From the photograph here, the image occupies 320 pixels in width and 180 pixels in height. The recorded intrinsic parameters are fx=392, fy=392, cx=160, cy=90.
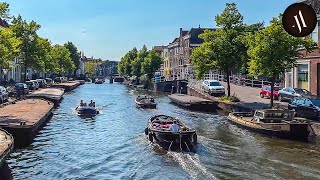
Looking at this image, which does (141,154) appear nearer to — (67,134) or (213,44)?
(67,134)

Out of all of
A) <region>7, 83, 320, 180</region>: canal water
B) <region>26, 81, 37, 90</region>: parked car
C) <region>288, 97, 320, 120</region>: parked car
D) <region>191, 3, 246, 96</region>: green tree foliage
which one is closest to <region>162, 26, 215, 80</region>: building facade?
A: <region>26, 81, 37, 90</region>: parked car

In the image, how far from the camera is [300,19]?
342 cm

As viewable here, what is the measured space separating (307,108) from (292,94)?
36.9ft

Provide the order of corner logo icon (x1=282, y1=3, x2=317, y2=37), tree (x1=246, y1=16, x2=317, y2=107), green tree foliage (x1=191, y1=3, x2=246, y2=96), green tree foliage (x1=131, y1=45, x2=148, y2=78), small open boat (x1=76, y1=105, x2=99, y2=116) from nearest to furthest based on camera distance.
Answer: corner logo icon (x1=282, y1=3, x2=317, y2=37), tree (x1=246, y1=16, x2=317, y2=107), small open boat (x1=76, y1=105, x2=99, y2=116), green tree foliage (x1=191, y1=3, x2=246, y2=96), green tree foliage (x1=131, y1=45, x2=148, y2=78)

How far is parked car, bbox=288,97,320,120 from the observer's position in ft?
97.0

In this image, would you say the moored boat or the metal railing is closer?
the moored boat

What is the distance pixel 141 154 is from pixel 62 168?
4805 millimetres

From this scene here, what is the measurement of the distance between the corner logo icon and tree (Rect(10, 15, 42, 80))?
218 feet

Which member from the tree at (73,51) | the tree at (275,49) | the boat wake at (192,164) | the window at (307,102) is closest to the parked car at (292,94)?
the tree at (275,49)

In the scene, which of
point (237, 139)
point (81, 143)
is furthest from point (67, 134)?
point (237, 139)

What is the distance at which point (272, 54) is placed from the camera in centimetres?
3375

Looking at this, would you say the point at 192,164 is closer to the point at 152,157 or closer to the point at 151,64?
the point at 152,157

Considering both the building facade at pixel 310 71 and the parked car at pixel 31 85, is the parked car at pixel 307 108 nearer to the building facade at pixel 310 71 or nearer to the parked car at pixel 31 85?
the building facade at pixel 310 71

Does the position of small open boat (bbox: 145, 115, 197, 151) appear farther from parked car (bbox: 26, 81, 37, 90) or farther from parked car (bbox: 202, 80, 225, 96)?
parked car (bbox: 26, 81, 37, 90)
